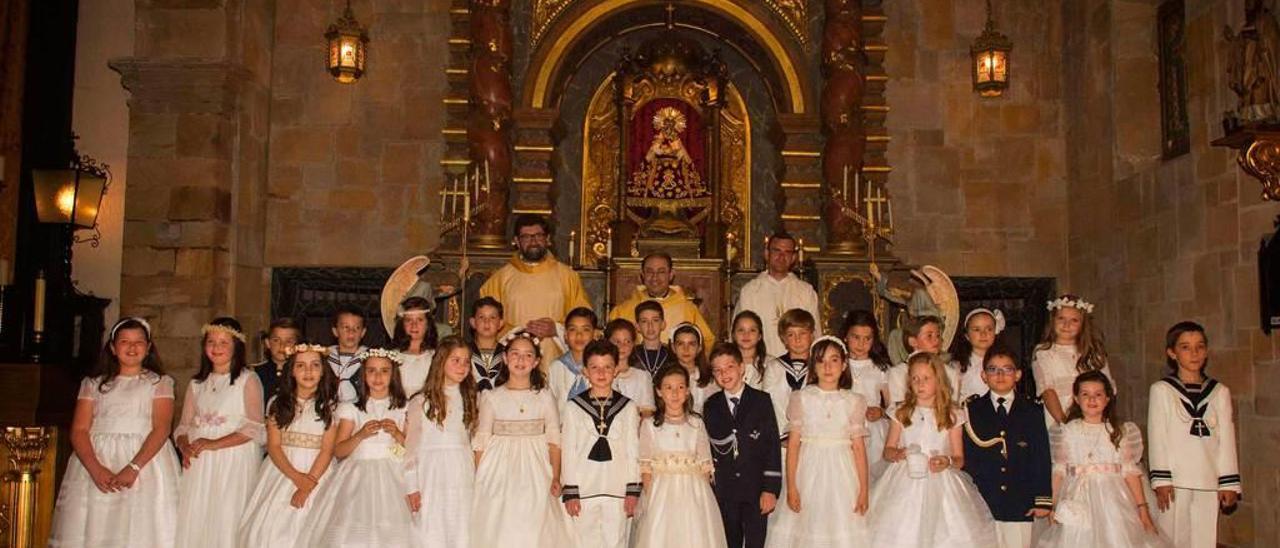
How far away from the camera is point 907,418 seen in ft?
22.0

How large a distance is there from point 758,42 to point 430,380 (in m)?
6.63

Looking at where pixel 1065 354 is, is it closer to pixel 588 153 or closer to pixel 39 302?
pixel 588 153

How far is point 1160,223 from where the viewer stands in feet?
33.4

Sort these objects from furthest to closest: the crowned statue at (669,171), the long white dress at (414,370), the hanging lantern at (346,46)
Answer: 1. the crowned statue at (669,171)
2. the hanging lantern at (346,46)
3. the long white dress at (414,370)

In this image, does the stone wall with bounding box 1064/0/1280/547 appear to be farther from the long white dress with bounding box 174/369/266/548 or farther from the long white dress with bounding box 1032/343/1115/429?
the long white dress with bounding box 174/369/266/548

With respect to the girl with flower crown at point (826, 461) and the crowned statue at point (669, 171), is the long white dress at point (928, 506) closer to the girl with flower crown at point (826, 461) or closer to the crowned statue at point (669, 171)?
the girl with flower crown at point (826, 461)

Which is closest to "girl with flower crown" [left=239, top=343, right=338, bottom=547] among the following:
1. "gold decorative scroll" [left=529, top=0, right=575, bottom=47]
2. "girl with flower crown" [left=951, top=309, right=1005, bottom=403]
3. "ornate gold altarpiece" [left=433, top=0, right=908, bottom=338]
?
"girl with flower crown" [left=951, top=309, right=1005, bottom=403]

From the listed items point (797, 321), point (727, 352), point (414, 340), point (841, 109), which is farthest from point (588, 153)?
point (727, 352)

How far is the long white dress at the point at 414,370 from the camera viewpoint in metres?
7.43

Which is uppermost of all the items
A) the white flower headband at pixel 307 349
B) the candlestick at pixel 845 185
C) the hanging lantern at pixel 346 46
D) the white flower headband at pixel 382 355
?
the hanging lantern at pixel 346 46

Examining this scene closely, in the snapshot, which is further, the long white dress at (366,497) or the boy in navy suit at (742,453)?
the boy in navy suit at (742,453)

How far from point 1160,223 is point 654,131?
4.83 m

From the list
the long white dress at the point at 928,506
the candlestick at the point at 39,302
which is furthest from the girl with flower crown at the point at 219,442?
the long white dress at the point at 928,506

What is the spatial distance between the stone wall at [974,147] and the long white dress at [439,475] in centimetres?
666
